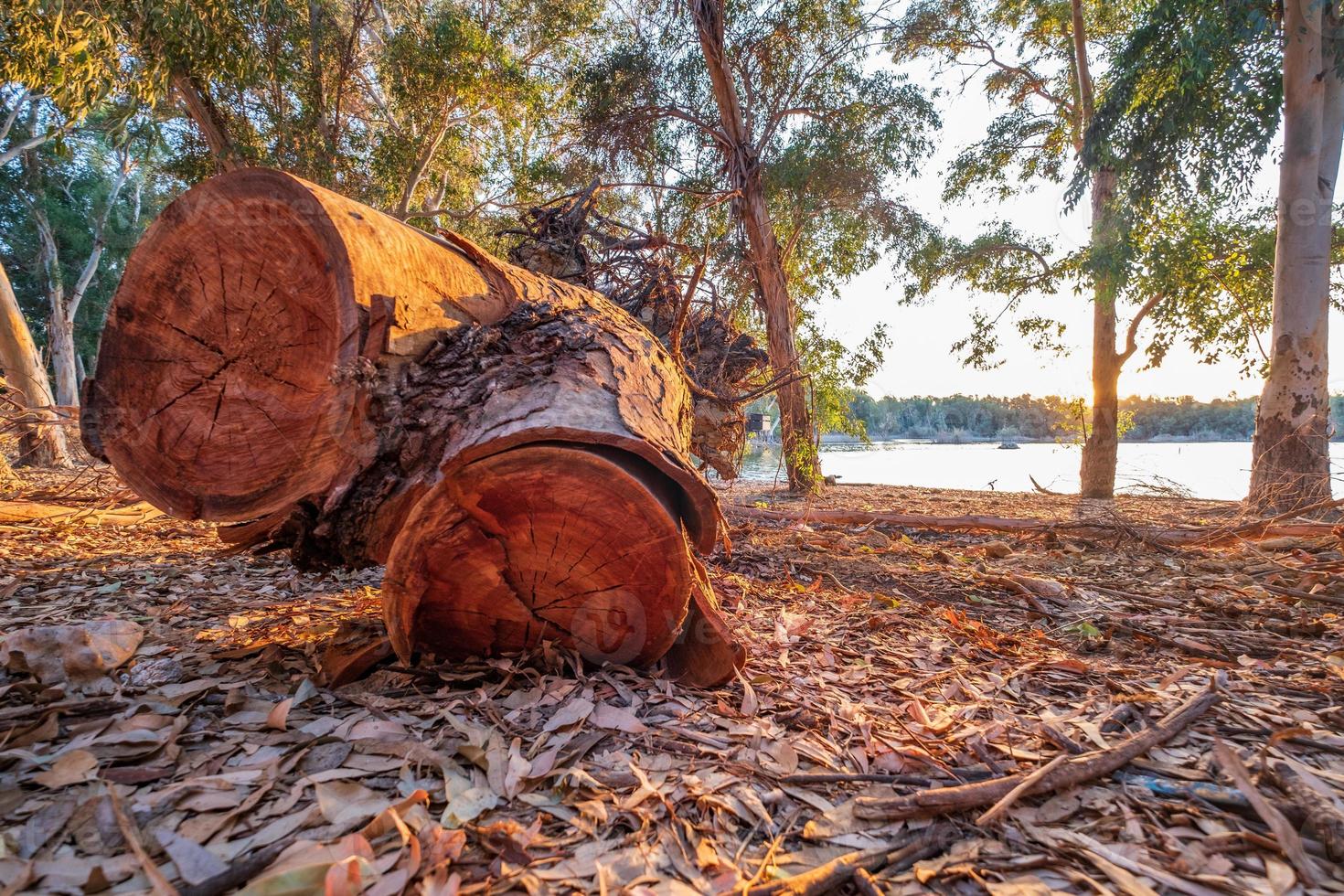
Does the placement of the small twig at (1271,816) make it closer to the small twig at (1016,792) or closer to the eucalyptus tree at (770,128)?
the small twig at (1016,792)

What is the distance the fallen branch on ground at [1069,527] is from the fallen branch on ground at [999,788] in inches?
129

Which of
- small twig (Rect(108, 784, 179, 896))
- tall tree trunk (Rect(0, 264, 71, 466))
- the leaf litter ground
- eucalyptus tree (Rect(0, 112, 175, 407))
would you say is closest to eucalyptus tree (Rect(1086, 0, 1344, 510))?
the leaf litter ground

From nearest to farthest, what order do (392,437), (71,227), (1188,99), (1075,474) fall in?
1. (392,437)
2. (1188,99)
3. (1075,474)
4. (71,227)

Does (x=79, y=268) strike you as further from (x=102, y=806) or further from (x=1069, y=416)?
(x=1069, y=416)

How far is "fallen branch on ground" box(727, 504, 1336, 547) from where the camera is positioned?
3623 mm

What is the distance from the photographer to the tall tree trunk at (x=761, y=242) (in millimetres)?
7000

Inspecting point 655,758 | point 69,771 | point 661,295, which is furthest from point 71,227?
point 655,758

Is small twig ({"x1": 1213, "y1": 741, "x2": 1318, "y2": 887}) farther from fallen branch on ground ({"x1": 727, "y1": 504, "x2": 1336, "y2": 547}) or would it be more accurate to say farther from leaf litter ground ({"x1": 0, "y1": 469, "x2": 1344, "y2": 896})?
fallen branch on ground ({"x1": 727, "y1": 504, "x2": 1336, "y2": 547})

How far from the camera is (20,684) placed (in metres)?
1.33

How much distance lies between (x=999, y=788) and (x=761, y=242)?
7.22m

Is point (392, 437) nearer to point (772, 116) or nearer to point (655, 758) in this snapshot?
point (655, 758)

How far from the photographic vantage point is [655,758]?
1257 mm

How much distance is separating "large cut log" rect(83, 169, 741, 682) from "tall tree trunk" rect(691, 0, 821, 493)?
214 inches

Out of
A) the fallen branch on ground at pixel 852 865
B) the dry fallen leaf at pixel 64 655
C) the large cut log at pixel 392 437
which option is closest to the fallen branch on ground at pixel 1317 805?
the fallen branch on ground at pixel 852 865
